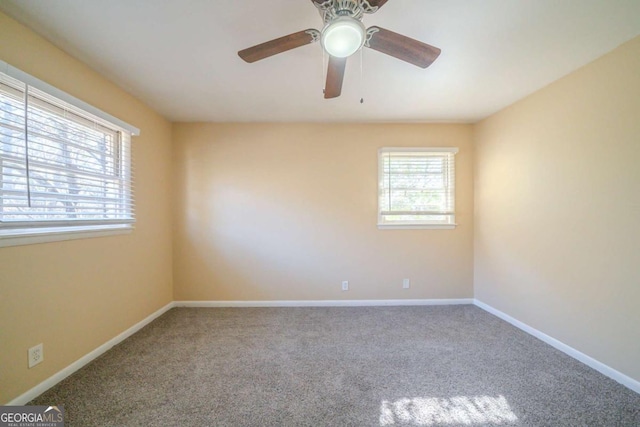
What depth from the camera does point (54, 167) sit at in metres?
1.81

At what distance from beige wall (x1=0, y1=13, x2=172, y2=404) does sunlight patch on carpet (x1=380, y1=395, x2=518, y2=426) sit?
2.27 m

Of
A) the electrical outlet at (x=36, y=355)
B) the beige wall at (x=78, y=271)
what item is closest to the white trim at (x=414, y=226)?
the beige wall at (x=78, y=271)

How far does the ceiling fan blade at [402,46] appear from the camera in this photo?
54.1 inches

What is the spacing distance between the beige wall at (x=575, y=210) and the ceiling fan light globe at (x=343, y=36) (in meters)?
2.01

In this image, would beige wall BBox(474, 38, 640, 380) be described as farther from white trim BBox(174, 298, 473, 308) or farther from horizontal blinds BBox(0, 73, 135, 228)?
horizontal blinds BBox(0, 73, 135, 228)

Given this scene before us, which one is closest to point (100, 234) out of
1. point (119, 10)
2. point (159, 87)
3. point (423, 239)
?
point (159, 87)

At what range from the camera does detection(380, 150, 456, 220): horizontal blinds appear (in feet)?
11.0

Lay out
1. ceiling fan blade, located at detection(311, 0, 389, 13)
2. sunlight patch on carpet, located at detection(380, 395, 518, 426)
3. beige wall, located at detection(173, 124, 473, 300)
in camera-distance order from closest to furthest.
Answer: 1. ceiling fan blade, located at detection(311, 0, 389, 13)
2. sunlight patch on carpet, located at detection(380, 395, 518, 426)
3. beige wall, located at detection(173, 124, 473, 300)

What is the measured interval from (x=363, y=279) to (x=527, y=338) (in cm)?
170

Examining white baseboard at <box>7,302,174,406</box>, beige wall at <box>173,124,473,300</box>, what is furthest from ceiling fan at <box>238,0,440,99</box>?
white baseboard at <box>7,302,174,406</box>

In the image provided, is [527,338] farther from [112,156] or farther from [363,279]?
[112,156]

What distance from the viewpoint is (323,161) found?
3.33 meters

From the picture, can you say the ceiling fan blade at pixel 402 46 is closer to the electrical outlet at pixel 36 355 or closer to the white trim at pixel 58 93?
the white trim at pixel 58 93

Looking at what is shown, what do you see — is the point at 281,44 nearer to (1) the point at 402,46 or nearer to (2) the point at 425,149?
(1) the point at 402,46
